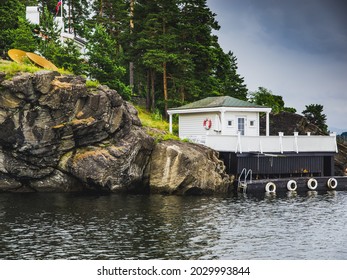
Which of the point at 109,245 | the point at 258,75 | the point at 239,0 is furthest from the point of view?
the point at 258,75

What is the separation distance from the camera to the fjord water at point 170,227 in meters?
21.9

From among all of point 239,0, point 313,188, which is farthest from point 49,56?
point 313,188

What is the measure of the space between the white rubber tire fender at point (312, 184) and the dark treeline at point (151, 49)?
16953mm

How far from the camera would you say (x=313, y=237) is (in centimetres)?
2470

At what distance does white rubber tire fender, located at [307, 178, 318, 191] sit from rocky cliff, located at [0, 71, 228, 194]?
7088mm

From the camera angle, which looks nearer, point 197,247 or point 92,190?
point 197,247

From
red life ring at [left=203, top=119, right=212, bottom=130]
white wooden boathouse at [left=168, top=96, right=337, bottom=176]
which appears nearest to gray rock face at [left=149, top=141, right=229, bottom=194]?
white wooden boathouse at [left=168, top=96, right=337, bottom=176]

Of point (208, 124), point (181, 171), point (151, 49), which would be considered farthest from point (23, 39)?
point (181, 171)

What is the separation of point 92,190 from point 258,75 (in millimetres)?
30965

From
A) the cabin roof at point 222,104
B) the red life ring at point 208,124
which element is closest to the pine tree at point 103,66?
the cabin roof at point 222,104

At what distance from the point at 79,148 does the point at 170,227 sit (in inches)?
529

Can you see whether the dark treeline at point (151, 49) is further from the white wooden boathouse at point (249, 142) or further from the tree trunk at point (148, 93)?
the white wooden boathouse at point (249, 142)

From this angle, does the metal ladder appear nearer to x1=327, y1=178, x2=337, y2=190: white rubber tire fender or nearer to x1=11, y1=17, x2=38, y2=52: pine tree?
x1=327, y1=178, x2=337, y2=190: white rubber tire fender
